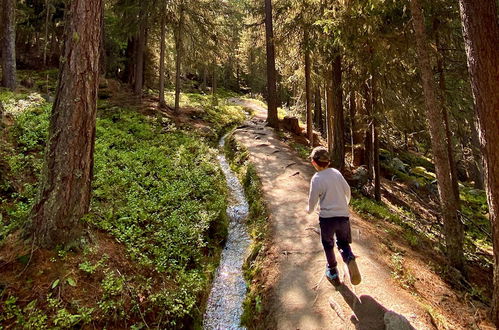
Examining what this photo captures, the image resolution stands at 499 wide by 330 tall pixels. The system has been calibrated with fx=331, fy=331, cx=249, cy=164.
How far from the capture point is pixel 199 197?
10.1 m

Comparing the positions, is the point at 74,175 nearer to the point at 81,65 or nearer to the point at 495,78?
the point at 81,65

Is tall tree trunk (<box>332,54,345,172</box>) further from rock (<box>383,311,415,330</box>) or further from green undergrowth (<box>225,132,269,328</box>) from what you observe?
rock (<box>383,311,415,330</box>)

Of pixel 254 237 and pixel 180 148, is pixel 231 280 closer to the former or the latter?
pixel 254 237

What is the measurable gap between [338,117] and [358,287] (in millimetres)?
8769

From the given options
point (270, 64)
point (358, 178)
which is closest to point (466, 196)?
point (358, 178)

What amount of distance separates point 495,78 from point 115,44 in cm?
2284

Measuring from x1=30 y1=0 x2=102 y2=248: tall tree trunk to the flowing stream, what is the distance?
9.67 feet

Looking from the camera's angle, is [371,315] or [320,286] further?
[320,286]

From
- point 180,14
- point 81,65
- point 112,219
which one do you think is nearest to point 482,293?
point 112,219

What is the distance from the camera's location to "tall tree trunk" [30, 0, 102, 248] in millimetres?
5285

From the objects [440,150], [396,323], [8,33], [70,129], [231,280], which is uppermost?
[8,33]

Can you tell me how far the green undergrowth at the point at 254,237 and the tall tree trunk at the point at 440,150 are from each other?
4088 millimetres

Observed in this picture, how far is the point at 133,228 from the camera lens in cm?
718

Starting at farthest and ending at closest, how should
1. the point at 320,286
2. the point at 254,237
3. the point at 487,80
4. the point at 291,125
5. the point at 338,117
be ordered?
the point at 291,125, the point at 338,117, the point at 254,237, the point at 320,286, the point at 487,80
